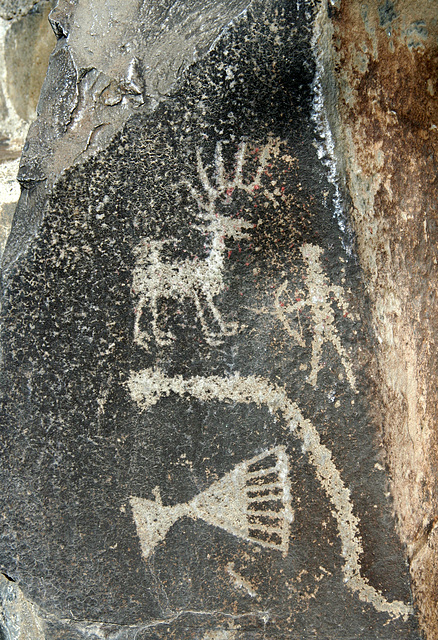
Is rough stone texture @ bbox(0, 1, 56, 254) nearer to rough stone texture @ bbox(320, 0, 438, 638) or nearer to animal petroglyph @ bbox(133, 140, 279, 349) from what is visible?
animal petroglyph @ bbox(133, 140, 279, 349)

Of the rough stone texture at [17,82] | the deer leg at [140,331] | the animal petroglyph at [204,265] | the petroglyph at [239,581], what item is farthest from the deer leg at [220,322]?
the rough stone texture at [17,82]

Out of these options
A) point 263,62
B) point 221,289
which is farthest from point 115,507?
point 263,62

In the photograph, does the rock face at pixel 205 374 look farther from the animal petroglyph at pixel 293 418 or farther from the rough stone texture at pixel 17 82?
the rough stone texture at pixel 17 82

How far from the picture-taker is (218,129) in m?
0.85

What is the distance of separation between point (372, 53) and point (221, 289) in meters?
0.44

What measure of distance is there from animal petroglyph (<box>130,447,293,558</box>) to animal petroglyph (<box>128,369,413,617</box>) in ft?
0.20

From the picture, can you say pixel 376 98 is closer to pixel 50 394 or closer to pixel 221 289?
pixel 221 289

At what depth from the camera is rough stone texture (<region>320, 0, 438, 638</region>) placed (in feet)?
2.78

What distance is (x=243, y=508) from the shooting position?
96 cm

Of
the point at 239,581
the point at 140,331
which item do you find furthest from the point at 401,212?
the point at 239,581

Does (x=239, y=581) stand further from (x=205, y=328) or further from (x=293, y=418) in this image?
(x=205, y=328)

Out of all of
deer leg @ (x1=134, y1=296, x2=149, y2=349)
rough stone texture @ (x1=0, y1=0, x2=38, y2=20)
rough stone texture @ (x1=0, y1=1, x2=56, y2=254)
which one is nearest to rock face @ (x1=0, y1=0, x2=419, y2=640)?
deer leg @ (x1=134, y1=296, x2=149, y2=349)

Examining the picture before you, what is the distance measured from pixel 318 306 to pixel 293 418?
7.6 inches

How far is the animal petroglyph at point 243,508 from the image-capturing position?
3.07 feet
